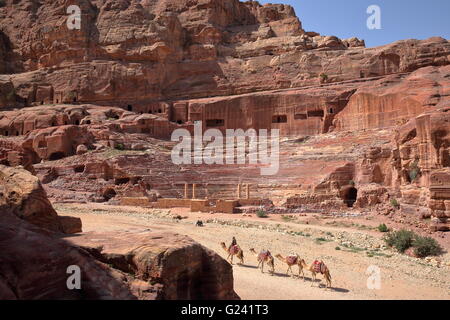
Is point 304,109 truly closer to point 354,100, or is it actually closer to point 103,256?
point 354,100

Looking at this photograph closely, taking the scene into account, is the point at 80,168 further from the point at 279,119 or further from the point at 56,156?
the point at 279,119

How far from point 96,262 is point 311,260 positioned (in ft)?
32.1

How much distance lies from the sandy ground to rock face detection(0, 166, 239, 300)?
1.92 meters

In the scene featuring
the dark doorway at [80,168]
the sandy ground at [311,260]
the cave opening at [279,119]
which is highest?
the cave opening at [279,119]

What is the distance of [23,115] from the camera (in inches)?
1831

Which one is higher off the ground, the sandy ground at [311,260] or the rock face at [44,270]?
the rock face at [44,270]

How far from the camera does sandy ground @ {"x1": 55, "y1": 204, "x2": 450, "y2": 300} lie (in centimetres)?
944

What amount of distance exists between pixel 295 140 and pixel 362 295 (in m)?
32.1

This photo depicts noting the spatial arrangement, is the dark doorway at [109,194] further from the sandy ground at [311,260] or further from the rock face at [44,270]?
the rock face at [44,270]

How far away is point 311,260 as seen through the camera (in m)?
13.2

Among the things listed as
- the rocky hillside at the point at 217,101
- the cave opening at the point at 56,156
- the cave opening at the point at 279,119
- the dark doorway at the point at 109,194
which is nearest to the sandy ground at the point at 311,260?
the rocky hillside at the point at 217,101

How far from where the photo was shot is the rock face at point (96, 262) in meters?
4.22

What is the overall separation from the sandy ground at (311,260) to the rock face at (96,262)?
6.31ft

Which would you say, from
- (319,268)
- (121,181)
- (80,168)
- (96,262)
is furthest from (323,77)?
(96,262)
